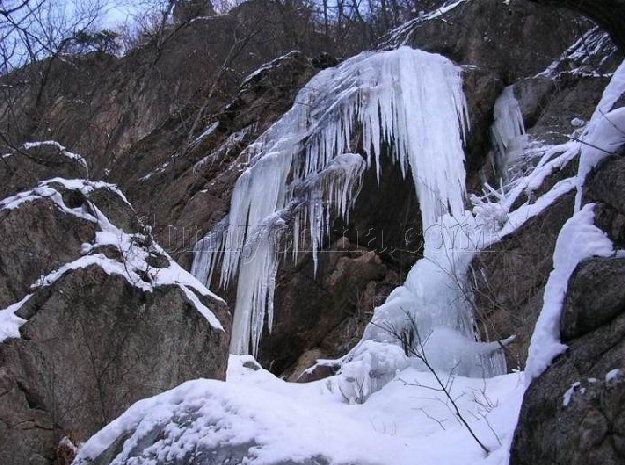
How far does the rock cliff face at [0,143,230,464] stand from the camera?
5.10 m

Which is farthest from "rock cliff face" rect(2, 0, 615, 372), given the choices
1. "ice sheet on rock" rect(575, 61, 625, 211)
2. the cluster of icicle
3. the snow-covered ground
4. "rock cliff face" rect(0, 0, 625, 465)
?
"ice sheet on rock" rect(575, 61, 625, 211)

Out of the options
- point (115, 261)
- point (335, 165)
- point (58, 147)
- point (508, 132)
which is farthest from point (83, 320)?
point (508, 132)

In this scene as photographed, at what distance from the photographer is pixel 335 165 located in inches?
390

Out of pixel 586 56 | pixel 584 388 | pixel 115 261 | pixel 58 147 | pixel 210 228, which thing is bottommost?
pixel 584 388

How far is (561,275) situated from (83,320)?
13.0 feet

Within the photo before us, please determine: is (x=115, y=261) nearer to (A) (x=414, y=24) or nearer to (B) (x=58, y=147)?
(B) (x=58, y=147)

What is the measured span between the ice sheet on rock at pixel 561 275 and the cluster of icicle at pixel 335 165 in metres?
6.31

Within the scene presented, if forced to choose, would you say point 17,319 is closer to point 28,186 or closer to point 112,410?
point 112,410

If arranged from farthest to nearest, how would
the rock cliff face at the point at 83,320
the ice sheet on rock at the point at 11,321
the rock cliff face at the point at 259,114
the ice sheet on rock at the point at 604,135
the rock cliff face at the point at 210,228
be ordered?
1. the rock cliff face at the point at 259,114
2. the ice sheet on rock at the point at 11,321
3. the rock cliff face at the point at 83,320
4. the ice sheet on rock at the point at 604,135
5. the rock cliff face at the point at 210,228

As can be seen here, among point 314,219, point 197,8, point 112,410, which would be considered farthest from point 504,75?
point 112,410

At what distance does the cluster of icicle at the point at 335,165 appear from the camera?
952 centimetres

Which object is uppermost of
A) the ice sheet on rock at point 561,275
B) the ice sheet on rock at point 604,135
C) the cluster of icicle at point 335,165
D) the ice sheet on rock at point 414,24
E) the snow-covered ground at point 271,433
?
the ice sheet on rock at point 414,24

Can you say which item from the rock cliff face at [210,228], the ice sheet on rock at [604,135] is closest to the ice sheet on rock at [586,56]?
the rock cliff face at [210,228]

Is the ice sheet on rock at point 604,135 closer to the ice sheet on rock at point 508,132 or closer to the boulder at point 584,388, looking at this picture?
the boulder at point 584,388
